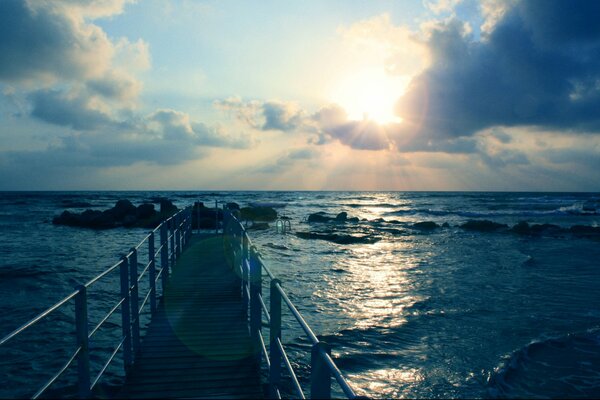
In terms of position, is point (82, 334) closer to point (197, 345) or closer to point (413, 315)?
point (197, 345)

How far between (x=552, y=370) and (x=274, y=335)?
5603 mm

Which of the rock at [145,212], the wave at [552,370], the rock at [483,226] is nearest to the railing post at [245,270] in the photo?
the wave at [552,370]

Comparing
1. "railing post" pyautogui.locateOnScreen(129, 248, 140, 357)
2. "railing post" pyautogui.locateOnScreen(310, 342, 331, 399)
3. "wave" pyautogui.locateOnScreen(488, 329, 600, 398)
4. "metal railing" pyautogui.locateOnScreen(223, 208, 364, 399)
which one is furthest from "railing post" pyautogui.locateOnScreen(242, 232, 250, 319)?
"railing post" pyautogui.locateOnScreen(310, 342, 331, 399)

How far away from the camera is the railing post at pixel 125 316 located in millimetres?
4578

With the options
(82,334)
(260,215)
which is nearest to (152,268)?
(82,334)

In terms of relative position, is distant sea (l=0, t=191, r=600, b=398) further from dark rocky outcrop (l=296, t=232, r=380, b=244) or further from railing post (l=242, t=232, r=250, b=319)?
dark rocky outcrop (l=296, t=232, r=380, b=244)

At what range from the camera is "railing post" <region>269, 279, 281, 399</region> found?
12.1 feet

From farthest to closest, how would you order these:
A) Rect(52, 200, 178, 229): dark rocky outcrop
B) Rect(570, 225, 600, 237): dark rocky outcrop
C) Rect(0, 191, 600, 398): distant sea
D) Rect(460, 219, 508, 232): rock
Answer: Rect(52, 200, 178, 229): dark rocky outcrop, Rect(460, 219, 508, 232): rock, Rect(570, 225, 600, 237): dark rocky outcrop, Rect(0, 191, 600, 398): distant sea

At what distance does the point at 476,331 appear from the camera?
8.62m

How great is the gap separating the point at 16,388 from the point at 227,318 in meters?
3.28

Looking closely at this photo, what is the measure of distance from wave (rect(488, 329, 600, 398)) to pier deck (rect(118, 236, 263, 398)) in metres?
3.91

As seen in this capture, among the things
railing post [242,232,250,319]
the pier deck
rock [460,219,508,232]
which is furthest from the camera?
rock [460,219,508,232]

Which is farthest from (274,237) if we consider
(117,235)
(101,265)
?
(101,265)

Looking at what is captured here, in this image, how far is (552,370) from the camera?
673 centimetres
